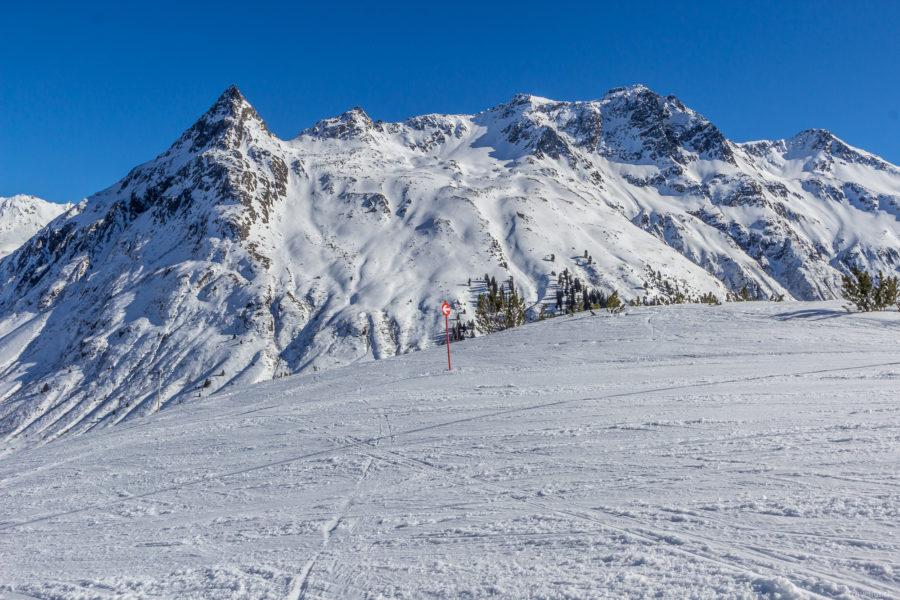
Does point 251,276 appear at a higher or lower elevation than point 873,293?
higher

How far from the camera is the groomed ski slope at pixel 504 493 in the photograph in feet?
16.3

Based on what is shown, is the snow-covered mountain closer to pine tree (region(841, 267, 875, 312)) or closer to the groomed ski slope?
pine tree (region(841, 267, 875, 312))

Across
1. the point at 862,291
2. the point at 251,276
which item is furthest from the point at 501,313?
the point at 251,276

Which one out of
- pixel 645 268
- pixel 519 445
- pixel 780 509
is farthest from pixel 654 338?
pixel 645 268

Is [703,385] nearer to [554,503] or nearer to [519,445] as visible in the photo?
[519,445]

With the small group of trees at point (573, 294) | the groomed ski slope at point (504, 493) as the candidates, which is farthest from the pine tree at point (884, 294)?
the small group of trees at point (573, 294)

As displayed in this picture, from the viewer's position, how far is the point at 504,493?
6867mm

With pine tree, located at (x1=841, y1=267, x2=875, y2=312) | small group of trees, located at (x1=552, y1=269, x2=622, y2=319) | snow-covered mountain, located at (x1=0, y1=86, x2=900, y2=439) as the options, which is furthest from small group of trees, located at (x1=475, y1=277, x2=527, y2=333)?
small group of trees, located at (x1=552, y1=269, x2=622, y2=319)

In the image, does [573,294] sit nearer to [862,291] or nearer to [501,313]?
[501,313]

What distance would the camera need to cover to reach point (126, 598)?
5.56 m

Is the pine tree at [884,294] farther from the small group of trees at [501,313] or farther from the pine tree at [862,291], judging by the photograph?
the small group of trees at [501,313]

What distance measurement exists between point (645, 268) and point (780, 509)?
17122 centimetres

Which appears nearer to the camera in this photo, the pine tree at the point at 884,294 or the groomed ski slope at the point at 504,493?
the groomed ski slope at the point at 504,493

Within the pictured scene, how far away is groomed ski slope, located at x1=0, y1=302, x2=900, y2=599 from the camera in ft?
16.3
